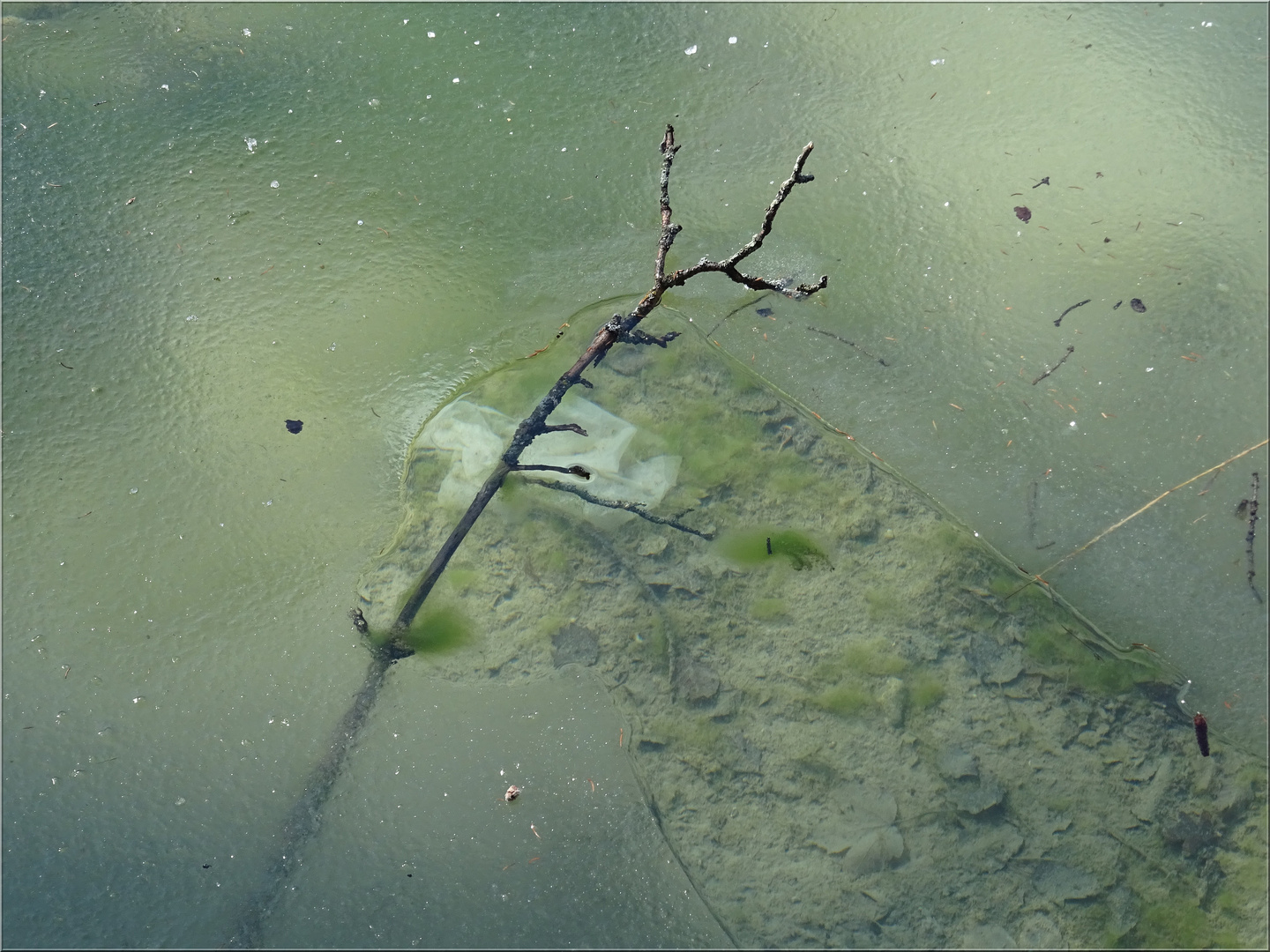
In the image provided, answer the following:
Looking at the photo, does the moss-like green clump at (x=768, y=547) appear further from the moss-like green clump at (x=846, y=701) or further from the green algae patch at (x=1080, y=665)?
the green algae patch at (x=1080, y=665)

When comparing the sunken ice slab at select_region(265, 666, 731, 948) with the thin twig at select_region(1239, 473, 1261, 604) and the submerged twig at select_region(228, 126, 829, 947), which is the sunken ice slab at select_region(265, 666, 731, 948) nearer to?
the submerged twig at select_region(228, 126, 829, 947)

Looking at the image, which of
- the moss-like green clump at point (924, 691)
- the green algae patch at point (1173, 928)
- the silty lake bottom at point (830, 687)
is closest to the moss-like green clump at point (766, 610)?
the silty lake bottom at point (830, 687)

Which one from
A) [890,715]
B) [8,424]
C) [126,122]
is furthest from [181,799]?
[126,122]

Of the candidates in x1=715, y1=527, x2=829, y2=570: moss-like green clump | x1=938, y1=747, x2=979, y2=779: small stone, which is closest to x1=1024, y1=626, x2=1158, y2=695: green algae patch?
x1=938, y1=747, x2=979, y2=779: small stone

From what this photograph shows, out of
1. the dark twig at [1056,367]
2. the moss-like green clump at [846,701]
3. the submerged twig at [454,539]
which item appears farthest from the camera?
the dark twig at [1056,367]

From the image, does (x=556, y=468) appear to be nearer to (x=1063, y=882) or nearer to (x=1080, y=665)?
(x=1080, y=665)

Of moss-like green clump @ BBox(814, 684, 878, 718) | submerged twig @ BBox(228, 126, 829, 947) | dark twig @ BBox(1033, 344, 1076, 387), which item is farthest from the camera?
dark twig @ BBox(1033, 344, 1076, 387)
